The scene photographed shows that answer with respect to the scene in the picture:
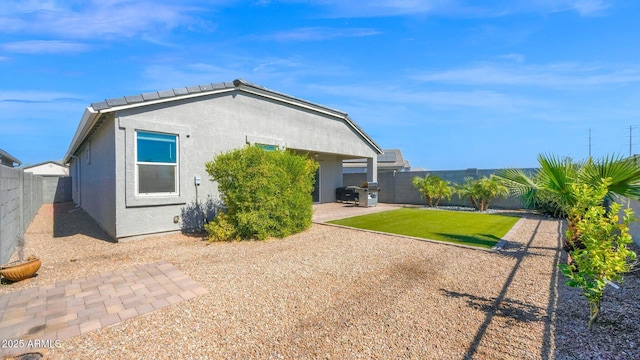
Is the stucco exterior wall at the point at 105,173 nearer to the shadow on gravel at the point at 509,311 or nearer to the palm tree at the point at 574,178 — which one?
the shadow on gravel at the point at 509,311

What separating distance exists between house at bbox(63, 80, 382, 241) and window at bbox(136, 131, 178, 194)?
24 mm

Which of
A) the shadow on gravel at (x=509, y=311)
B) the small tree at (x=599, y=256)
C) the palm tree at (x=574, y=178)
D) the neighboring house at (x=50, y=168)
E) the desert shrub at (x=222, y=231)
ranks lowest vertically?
the shadow on gravel at (x=509, y=311)

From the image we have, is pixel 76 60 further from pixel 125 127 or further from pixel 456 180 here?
pixel 456 180

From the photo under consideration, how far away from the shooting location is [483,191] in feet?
44.9

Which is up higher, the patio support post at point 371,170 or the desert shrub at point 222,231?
the patio support post at point 371,170

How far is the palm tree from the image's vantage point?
17.1ft

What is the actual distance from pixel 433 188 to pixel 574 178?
31.2ft

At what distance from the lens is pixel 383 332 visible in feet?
10.3

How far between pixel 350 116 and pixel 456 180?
7.30m

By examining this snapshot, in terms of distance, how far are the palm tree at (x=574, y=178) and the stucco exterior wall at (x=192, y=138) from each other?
8243 millimetres

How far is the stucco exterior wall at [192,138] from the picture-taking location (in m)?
7.41

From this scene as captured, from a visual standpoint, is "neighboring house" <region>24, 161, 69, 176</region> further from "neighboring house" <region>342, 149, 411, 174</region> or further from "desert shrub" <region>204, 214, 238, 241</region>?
"desert shrub" <region>204, 214, 238, 241</region>

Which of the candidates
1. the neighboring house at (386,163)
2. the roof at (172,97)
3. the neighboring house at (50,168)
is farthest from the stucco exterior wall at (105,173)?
the neighboring house at (50,168)

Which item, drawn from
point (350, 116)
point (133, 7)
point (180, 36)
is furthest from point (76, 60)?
point (350, 116)
